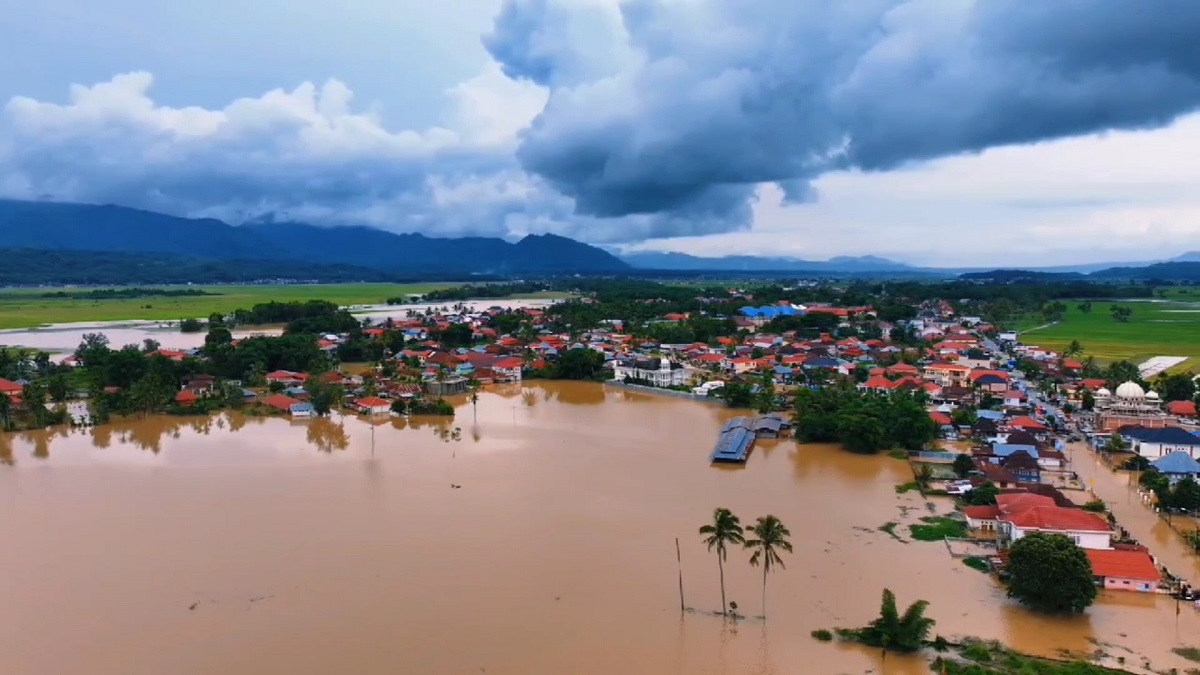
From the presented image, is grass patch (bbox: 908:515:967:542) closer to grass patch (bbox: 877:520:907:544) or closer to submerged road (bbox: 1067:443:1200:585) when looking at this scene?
grass patch (bbox: 877:520:907:544)

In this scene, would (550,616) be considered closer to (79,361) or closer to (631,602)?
(631,602)

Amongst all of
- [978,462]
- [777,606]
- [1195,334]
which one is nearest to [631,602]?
[777,606]

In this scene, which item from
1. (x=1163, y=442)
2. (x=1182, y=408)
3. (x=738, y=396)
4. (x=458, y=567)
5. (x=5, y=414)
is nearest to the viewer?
(x=458, y=567)

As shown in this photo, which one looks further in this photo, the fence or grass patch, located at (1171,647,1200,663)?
the fence

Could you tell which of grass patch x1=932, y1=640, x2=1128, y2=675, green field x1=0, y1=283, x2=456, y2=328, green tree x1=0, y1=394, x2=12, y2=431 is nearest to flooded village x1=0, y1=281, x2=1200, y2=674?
grass patch x1=932, y1=640, x2=1128, y2=675

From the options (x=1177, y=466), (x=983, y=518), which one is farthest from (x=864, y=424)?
(x=1177, y=466)

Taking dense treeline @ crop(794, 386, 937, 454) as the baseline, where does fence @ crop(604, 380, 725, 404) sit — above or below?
below

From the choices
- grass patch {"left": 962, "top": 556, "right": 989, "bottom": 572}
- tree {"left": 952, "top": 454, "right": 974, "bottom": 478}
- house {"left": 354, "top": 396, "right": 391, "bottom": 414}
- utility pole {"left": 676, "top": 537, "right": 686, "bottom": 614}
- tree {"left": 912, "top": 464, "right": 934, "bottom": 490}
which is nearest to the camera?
utility pole {"left": 676, "top": 537, "right": 686, "bottom": 614}

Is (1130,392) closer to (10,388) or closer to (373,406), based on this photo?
(373,406)
